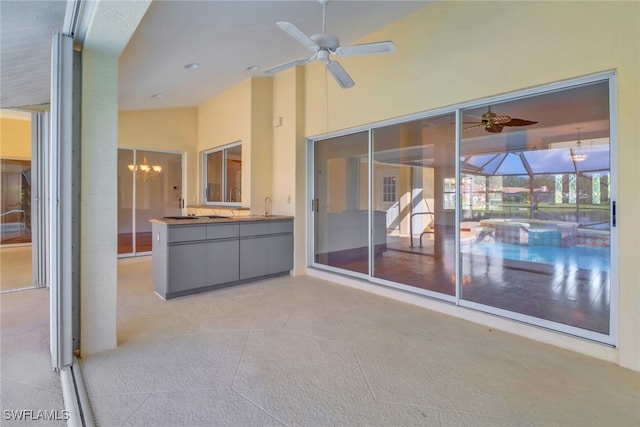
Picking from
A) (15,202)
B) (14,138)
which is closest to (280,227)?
(14,138)

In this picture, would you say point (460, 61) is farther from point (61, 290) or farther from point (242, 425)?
point (61, 290)

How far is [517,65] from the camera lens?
9.36ft

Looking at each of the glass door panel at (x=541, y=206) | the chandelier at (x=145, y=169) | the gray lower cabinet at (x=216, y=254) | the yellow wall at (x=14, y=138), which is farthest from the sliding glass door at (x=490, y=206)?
the yellow wall at (x=14, y=138)

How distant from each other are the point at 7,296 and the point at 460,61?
227 inches

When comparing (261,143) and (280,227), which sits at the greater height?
(261,143)

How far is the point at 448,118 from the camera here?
11.7 feet

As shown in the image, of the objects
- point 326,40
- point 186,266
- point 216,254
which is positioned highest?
point 326,40

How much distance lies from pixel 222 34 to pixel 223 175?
10.9 feet

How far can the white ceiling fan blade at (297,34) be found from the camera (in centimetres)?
223

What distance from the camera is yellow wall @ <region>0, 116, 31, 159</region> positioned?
22.2 feet

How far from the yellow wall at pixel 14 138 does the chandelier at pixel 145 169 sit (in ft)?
10.5

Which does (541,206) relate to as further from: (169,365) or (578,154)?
(169,365)

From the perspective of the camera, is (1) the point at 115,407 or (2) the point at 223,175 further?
(2) the point at 223,175

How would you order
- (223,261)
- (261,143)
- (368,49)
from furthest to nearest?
(261,143)
(223,261)
(368,49)
